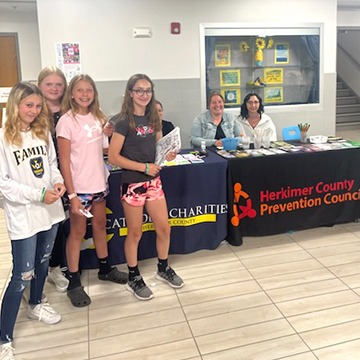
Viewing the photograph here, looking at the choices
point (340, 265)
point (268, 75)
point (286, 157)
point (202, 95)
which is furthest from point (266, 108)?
point (340, 265)

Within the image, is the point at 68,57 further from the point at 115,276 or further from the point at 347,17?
the point at 347,17

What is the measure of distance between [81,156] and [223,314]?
52.0 inches

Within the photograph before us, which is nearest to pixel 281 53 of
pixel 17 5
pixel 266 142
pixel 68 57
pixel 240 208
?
pixel 266 142

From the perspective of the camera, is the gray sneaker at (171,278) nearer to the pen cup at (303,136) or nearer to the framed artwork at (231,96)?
the pen cup at (303,136)

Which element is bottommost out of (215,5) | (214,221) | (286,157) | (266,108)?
(214,221)

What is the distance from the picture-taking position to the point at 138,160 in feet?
8.04

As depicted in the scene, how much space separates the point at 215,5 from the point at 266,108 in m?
1.52

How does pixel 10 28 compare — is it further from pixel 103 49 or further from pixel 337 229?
pixel 337 229

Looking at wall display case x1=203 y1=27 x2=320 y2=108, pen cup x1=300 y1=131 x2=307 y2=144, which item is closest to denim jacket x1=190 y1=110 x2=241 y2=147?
pen cup x1=300 y1=131 x2=307 y2=144

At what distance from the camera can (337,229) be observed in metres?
3.62

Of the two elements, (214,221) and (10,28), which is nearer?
(214,221)

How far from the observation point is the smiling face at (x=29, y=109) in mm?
1963

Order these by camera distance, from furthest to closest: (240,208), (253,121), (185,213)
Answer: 1. (253,121)
2. (240,208)
3. (185,213)

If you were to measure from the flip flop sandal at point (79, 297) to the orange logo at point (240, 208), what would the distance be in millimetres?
1356
